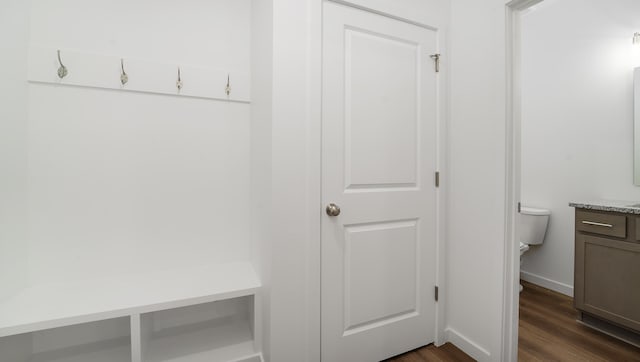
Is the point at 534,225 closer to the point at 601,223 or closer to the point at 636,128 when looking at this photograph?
the point at 601,223

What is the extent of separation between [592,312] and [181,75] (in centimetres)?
319

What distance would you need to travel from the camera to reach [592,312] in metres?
1.98

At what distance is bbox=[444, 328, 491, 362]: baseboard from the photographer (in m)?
1.58

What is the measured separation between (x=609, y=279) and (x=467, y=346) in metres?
1.17

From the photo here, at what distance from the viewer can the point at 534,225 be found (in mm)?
2674

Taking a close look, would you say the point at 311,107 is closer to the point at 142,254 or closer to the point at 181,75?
the point at 181,75

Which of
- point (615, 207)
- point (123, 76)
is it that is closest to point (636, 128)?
point (615, 207)

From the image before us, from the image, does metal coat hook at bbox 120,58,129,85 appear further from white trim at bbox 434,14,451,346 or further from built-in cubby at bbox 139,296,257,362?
white trim at bbox 434,14,451,346

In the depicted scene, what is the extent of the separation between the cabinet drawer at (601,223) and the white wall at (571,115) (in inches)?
21.6

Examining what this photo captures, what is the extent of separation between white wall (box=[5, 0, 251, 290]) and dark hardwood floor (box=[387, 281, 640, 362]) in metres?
1.41

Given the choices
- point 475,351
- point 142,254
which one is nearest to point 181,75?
point 142,254

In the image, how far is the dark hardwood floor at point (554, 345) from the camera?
5.49 ft

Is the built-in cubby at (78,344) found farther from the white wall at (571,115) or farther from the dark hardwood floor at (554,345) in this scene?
the white wall at (571,115)

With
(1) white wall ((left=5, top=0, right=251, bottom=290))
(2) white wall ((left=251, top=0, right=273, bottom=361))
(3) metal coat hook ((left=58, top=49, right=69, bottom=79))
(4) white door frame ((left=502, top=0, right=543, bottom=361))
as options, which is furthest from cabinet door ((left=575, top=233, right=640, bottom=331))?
(3) metal coat hook ((left=58, top=49, right=69, bottom=79))
